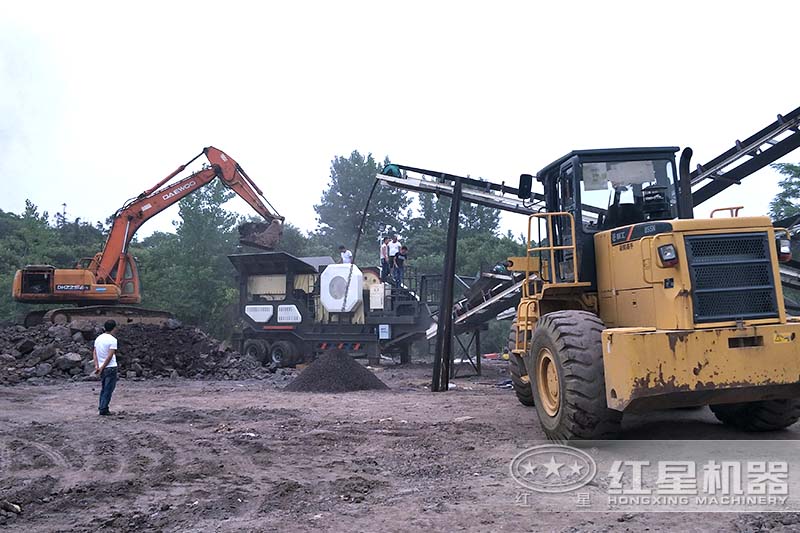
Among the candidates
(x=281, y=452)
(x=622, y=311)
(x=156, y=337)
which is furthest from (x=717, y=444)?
(x=156, y=337)

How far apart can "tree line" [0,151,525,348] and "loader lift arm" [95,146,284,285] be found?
558cm

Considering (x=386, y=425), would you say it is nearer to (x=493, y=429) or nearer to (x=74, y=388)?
(x=493, y=429)

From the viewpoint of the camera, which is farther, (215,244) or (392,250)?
(215,244)

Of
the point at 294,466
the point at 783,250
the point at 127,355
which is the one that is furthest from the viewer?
the point at 127,355

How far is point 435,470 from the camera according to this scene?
6.11 meters

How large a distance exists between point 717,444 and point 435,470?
109 inches

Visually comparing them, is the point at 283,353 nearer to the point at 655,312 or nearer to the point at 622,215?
the point at 622,215

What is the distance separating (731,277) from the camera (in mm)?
6387

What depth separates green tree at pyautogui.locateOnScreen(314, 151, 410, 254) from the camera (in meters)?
51.5

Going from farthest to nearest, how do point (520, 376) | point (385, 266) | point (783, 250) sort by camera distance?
point (385, 266), point (520, 376), point (783, 250)

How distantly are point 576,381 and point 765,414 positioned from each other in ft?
7.18

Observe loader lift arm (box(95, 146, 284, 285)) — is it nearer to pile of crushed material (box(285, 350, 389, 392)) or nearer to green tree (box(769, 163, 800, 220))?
pile of crushed material (box(285, 350, 389, 392))

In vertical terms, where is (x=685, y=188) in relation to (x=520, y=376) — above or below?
above

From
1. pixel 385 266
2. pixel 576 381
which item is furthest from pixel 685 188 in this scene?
pixel 385 266
